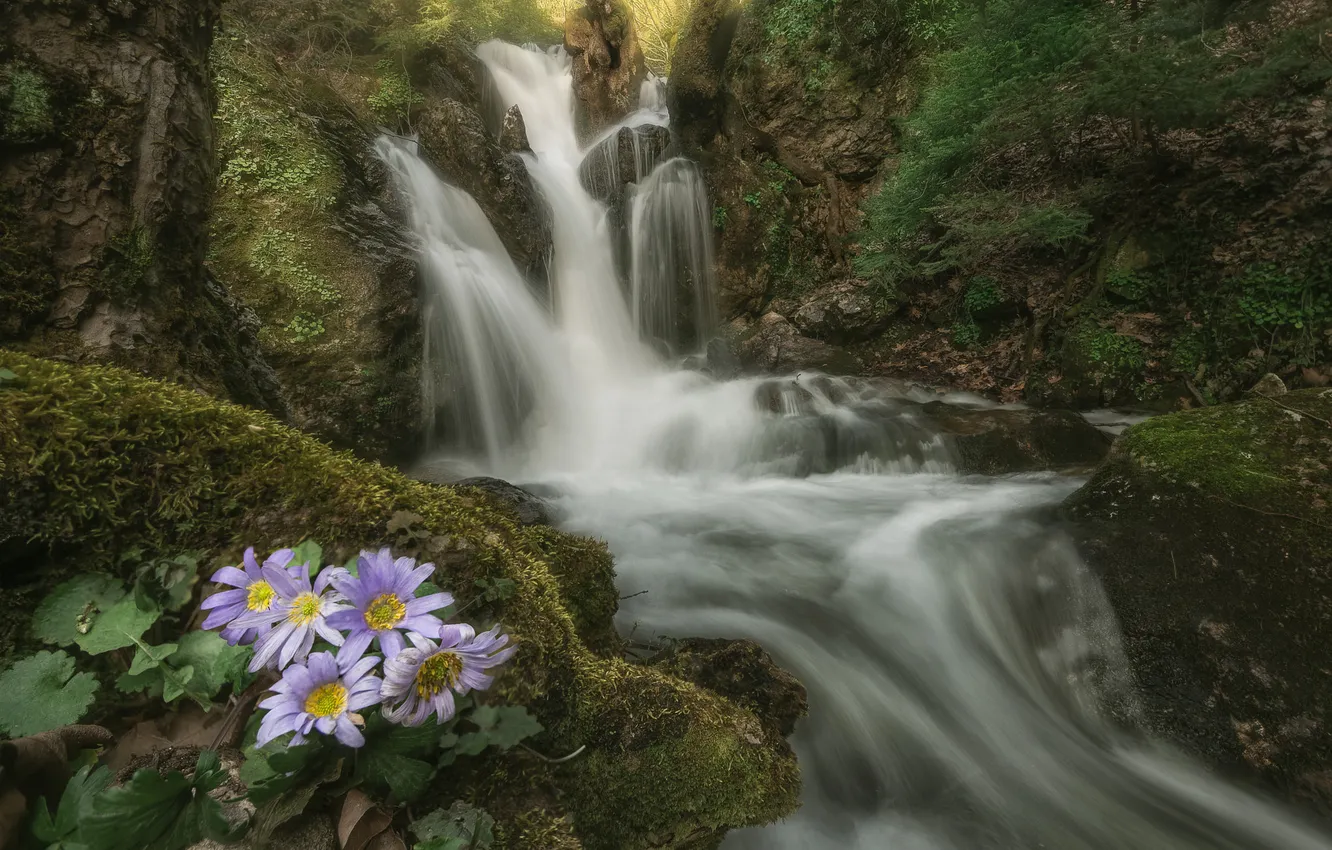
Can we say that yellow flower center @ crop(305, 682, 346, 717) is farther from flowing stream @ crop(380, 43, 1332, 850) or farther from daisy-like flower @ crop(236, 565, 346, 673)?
flowing stream @ crop(380, 43, 1332, 850)

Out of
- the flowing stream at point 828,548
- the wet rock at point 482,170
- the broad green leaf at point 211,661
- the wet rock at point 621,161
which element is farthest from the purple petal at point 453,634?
the wet rock at point 621,161

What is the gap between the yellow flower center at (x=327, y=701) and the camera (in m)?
0.88

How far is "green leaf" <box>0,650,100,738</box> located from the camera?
99 cm

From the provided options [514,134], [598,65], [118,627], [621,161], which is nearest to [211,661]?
[118,627]

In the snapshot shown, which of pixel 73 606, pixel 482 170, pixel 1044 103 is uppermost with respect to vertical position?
pixel 482 170

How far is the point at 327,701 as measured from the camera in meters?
0.89

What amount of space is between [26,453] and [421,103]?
12.2 meters

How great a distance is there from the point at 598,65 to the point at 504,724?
59.8 feet

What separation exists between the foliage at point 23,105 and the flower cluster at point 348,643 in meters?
2.38

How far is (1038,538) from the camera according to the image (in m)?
3.95

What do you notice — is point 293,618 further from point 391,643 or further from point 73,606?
point 73,606

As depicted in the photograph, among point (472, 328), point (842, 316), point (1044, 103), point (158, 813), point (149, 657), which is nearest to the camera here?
point (158, 813)

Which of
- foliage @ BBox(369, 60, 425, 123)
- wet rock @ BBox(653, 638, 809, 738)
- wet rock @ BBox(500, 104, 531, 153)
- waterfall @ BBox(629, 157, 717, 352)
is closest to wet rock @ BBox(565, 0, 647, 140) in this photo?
wet rock @ BBox(500, 104, 531, 153)

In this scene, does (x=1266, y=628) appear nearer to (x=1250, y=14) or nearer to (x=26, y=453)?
(x=26, y=453)
